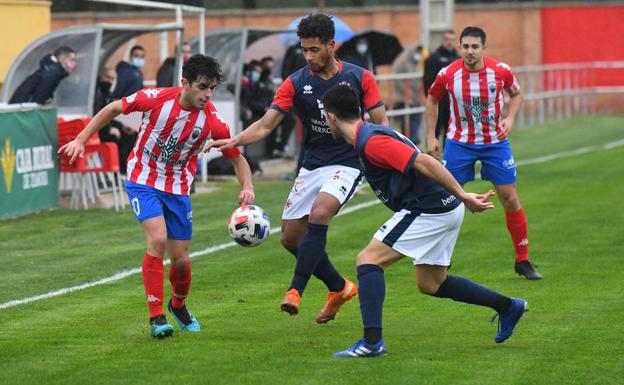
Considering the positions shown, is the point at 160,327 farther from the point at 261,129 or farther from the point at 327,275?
the point at 261,129

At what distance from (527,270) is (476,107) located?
1.57 m

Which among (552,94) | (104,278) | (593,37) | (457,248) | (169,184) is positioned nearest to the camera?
(169,184)

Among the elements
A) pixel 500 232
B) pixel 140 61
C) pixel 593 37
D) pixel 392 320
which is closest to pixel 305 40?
pixel 392 320

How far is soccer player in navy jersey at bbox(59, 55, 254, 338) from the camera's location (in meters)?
8.60

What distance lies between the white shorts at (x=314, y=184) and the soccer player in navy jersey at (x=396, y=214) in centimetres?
122

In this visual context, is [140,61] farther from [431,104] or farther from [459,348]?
[459,348]

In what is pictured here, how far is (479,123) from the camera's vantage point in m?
12.0

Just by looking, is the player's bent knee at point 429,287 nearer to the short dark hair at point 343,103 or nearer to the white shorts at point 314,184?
the short dark hair at point 343,103

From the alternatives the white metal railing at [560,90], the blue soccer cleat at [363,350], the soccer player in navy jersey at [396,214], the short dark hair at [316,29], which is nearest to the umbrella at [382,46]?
the white metal railing at [560,90]

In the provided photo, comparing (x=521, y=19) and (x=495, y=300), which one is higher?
(x=521, y=19)

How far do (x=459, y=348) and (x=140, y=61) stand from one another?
42.3 ft

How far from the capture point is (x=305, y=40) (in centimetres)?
903

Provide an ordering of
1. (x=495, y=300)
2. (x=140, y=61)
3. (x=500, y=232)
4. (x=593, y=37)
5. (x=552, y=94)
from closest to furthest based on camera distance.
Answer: (x=495, y=300) → (x=500, y=232) → (x=140, y=61) → (x=552, y=94) → (x=593, y=37)

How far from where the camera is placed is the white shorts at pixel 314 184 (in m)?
9.26
